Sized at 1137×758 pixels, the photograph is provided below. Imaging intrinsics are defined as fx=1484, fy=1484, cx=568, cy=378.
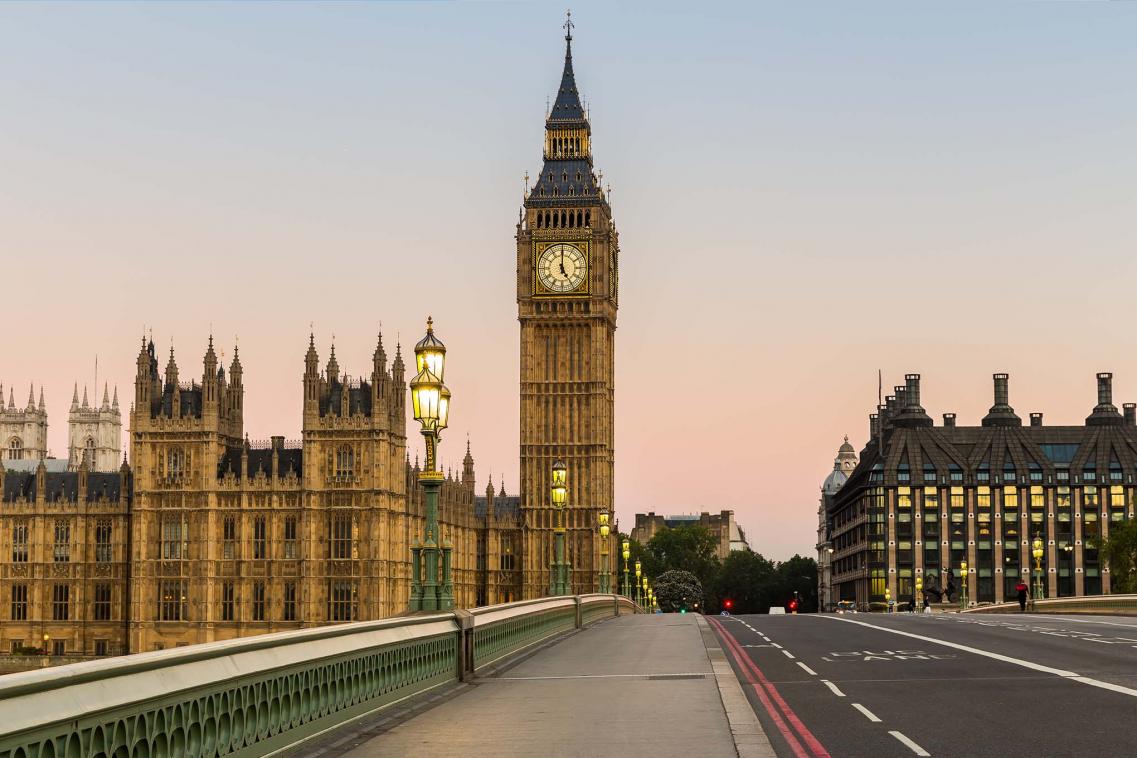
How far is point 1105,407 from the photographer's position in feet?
610

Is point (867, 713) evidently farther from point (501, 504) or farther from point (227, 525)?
point (501, 504)

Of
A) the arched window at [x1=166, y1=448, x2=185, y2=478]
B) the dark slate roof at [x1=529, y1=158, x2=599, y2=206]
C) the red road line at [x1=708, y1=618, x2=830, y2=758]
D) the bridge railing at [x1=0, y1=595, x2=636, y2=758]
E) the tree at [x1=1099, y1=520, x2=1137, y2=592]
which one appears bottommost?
the tree at [x1=1099, y1=520, x2=1137, y2=592]

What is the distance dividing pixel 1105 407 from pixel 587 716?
18057cm

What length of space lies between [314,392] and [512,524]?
28.9 m

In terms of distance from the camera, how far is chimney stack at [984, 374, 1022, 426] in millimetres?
186750

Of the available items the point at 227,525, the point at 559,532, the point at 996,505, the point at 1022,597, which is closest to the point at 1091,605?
the point at 1022,597

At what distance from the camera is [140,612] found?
121062mm

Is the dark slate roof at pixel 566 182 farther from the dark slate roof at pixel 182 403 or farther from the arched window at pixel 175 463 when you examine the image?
the arched window at pixel 175 463

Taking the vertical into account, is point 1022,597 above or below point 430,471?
below

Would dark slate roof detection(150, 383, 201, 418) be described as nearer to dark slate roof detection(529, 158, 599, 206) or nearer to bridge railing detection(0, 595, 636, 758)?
dark slate roof detection(529, 158, 599, 206)

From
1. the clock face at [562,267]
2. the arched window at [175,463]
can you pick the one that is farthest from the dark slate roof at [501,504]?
the arched window at [175,463]

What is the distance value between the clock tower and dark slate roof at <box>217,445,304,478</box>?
81.4 ft

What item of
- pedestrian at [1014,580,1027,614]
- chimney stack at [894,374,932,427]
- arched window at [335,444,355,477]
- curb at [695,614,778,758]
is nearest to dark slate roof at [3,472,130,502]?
arched window at [335,444,355,477]

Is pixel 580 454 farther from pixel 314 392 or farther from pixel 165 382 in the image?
pixel 165 382
